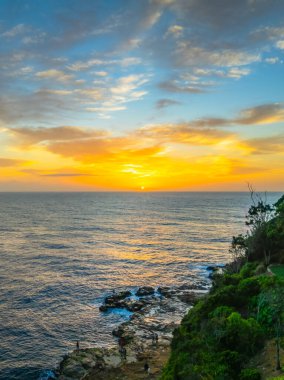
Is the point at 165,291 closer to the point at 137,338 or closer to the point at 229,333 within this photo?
the point at 137,338

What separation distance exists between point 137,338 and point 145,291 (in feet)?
61.6

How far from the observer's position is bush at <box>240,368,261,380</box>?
2212cm

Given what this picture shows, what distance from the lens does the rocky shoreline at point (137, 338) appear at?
115 feet

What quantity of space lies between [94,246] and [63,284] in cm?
3858

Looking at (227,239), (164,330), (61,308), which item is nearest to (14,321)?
(61,308)

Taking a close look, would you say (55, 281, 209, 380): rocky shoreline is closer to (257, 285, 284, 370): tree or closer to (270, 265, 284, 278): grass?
(257, 285, 284, 370): tree

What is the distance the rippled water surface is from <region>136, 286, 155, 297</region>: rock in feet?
14.8

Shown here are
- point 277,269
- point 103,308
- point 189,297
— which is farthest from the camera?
point 189,297

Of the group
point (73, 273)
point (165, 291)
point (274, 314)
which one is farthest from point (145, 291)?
point (274, 314)

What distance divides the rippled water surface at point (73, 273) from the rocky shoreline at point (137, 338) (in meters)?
2.53

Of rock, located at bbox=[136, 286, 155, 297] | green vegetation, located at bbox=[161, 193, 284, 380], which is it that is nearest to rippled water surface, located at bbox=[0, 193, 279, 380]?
rock, located at bbox=[136, 286, 155, 297]

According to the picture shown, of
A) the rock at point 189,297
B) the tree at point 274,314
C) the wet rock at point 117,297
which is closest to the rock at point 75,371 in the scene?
the tree at point 274,314

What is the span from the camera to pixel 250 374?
22375mm

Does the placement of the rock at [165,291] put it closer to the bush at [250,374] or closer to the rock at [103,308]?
the rock at [103,308]
